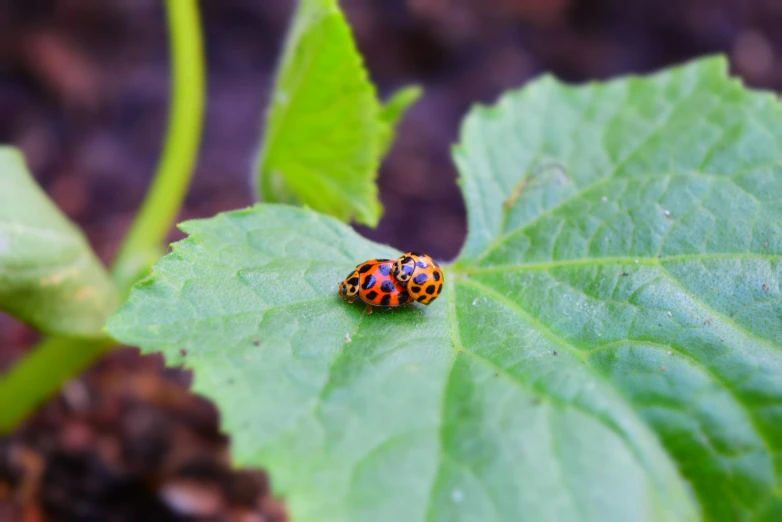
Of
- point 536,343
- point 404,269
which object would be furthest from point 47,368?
point 536,343

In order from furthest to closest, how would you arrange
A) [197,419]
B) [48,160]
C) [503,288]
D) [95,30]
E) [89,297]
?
[95,30] → [48,160] → [197,419] → [89,297] → [503,288]

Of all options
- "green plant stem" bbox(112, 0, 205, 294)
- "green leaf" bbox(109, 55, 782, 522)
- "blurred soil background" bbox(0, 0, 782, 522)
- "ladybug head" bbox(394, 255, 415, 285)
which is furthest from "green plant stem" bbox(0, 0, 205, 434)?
"ladybug head" bbox(394, 255, 415, 285)

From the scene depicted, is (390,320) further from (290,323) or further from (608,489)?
(608,489)

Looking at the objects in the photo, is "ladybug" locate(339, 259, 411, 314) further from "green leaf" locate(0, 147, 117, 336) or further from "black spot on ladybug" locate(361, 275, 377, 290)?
"green leaf" locate(0, 147, 117, 336)

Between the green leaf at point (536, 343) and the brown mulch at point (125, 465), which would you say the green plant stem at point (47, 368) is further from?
the green leaf at point (536, 343)

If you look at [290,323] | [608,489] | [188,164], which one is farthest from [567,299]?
[188,164]
